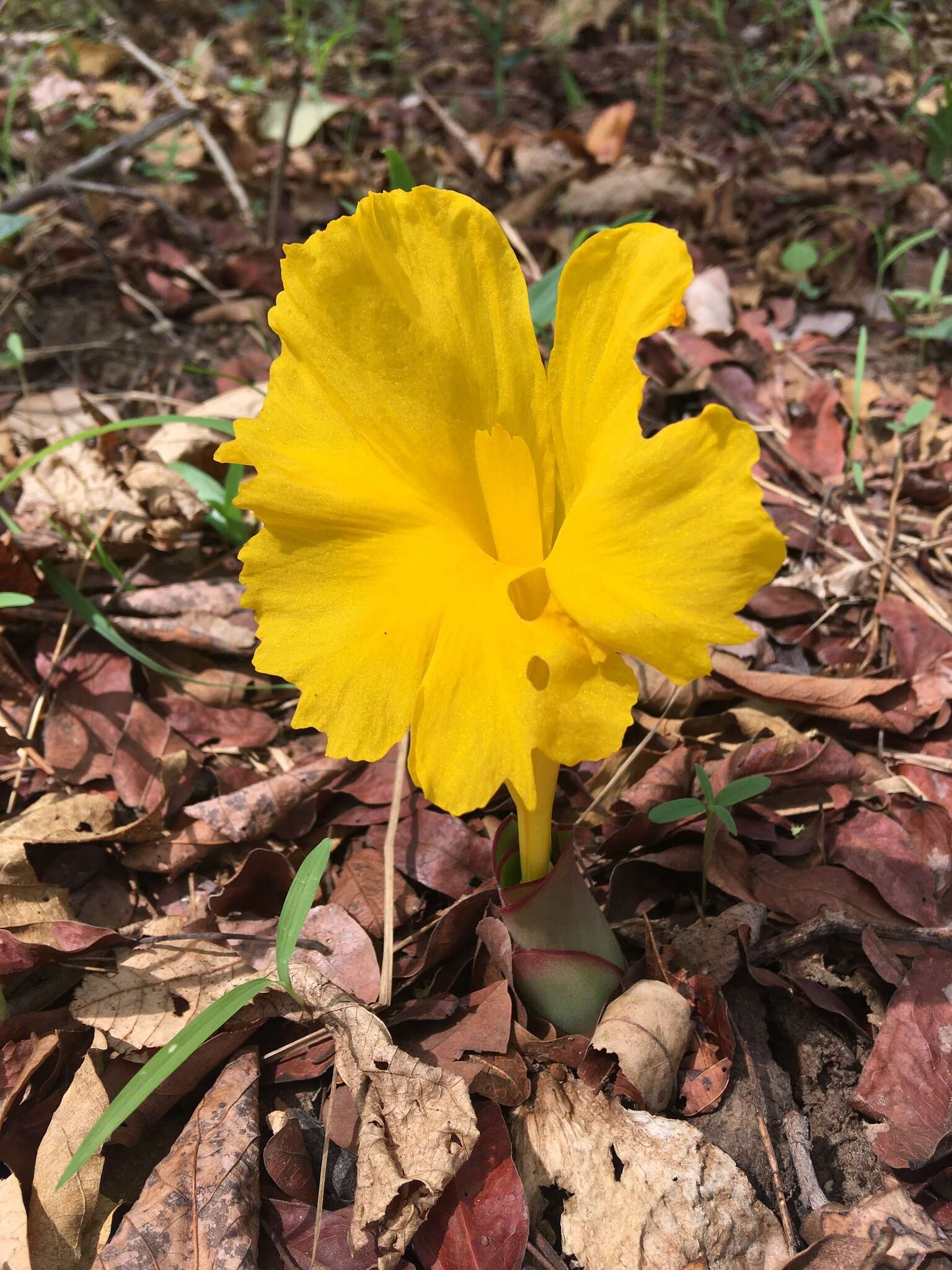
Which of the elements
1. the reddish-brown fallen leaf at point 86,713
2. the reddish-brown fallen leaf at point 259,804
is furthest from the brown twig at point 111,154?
the reddish-brown fallen leaf at point 259,804

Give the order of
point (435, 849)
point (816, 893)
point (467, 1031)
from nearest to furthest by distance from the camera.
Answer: point (467, 1031)
point (816, 893)
point (435, 849)

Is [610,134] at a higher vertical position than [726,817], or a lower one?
higher

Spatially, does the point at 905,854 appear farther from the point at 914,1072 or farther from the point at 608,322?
the point at 608,322

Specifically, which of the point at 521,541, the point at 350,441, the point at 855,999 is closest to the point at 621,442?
the point at 521,541

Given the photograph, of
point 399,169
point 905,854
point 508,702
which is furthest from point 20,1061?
point 399,169

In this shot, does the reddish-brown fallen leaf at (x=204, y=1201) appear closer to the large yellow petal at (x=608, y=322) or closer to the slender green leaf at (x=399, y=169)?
the large yellow petal at (x=608, y=322)

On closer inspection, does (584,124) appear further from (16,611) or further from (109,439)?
(16,611)
